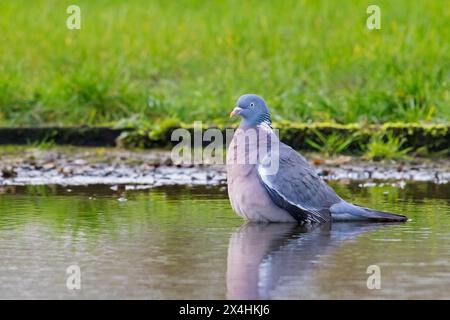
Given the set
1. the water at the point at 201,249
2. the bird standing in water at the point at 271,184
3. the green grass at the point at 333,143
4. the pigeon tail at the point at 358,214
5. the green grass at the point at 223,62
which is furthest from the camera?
the green grass at the point at 223,62

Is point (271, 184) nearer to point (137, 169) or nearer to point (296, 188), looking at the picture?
point (296, 188)

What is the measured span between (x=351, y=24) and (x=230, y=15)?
60.1 inches

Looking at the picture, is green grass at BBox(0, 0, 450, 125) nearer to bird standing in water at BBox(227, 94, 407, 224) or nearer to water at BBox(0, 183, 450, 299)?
water at BBox(0, 183, 450, 299)

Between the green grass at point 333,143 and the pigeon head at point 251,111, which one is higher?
the pigeon head at point 251,111

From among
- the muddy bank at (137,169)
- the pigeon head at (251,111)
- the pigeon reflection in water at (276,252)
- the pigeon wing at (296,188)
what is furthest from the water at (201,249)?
the muddy bank at (137,169)

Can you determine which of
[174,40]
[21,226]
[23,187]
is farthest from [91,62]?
[21,226]

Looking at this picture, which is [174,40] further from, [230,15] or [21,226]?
[21,226]

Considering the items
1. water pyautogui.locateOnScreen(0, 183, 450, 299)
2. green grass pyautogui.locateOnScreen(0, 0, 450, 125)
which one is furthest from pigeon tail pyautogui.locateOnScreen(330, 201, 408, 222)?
green grass pyautogui.locateOnScreen(0, 0, 450, 125)

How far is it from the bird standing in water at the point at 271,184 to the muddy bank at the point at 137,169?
76.6 inches

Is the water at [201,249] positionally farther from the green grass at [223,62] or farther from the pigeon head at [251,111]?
the green grass at [223,62]

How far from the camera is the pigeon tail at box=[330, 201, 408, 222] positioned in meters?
7.29

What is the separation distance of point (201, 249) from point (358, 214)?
1321 mm

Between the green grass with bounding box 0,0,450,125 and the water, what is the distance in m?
2.82

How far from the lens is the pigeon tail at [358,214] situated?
729cm
